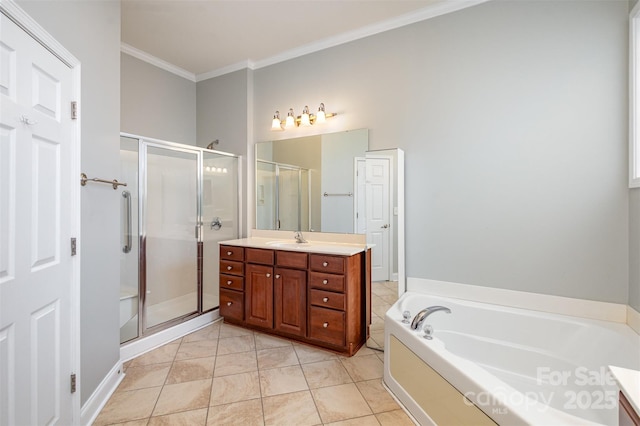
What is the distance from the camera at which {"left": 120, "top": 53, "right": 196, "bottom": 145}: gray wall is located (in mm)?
2990

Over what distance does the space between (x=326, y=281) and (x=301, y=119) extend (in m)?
1.63

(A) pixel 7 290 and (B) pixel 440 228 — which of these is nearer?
(A) pixel 7 290

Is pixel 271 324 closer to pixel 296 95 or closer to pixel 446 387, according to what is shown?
pixel 446 387

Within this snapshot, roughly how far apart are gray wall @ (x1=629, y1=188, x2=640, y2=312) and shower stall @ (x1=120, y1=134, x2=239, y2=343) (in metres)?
3.29

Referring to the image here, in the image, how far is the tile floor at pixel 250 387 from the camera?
1.68m

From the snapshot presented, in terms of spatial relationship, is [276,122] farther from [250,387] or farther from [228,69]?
[250,387]

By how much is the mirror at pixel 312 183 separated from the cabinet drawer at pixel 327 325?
77 centimetres

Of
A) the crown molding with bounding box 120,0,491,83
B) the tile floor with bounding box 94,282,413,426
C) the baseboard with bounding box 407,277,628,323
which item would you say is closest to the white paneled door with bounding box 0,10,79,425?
the tile floor with bounding box 94,282,413,426

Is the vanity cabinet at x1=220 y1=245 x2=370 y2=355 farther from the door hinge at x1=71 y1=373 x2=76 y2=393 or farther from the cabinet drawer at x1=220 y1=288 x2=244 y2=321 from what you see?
the door hinge at x1=71 y1=373 x2=76 y2=393

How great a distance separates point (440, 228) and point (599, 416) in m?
1.35

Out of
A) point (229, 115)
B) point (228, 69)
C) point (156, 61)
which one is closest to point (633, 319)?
point (229, 115)

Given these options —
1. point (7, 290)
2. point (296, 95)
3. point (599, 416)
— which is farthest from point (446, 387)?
point (296, 95)

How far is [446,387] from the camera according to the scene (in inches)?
56.1

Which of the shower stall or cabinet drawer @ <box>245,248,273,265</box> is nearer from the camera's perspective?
the shower stall
